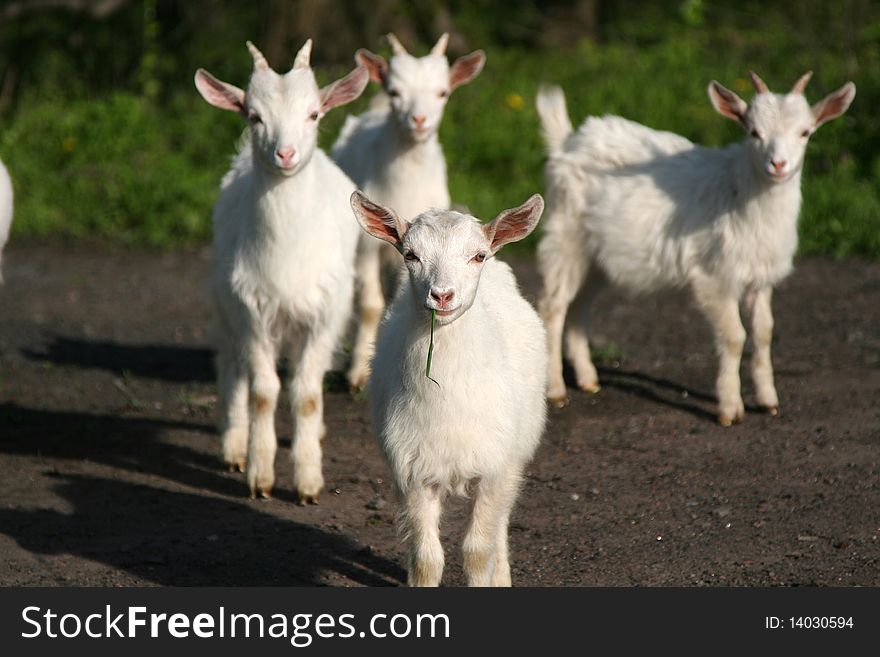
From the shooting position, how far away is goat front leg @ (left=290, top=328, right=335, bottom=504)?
6.38 m

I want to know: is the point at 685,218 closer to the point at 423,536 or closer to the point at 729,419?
the point at 729,419

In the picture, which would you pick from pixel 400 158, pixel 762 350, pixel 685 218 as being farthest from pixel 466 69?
pixel 762 350

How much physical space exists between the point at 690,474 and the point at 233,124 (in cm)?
749

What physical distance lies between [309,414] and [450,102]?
23.4 ft

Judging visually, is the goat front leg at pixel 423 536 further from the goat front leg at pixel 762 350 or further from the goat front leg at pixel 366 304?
Result: the goat front leg at pixel 366 304

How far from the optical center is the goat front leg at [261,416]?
6445 millimetres

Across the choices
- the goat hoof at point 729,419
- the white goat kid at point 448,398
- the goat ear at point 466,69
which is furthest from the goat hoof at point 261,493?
the goat ear at point 466,69

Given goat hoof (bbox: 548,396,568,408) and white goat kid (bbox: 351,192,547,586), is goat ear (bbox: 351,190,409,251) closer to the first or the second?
white goat kid (bbox: 351,192,547,586)

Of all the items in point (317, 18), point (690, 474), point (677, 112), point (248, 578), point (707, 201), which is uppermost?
point (317, 18)

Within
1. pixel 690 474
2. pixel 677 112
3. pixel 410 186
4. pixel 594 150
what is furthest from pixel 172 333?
pixel 677 112

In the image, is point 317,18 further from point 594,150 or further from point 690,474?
point 690,474

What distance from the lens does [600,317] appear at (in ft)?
31.7

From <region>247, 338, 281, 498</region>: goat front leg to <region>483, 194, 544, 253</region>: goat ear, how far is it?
75.0 inches

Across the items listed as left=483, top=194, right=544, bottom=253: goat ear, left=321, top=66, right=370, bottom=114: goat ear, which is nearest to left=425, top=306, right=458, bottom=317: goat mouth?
left=483, top=194, right=544, bottom=253: goat ear
